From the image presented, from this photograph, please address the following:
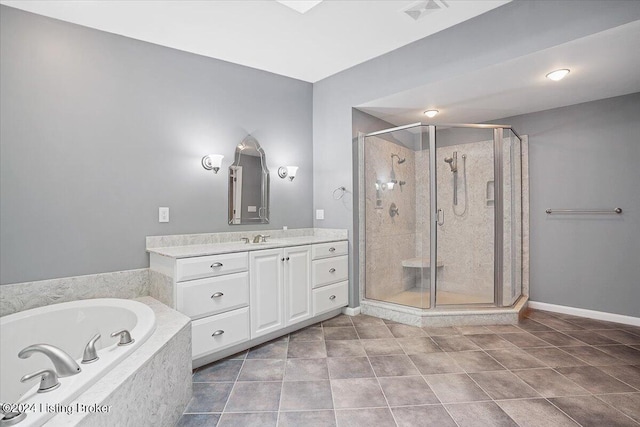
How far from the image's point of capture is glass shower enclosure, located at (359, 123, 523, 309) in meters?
2.99

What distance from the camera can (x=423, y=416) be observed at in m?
1.61

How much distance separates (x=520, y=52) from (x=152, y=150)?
2867 millimetres

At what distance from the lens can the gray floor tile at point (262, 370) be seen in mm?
2000

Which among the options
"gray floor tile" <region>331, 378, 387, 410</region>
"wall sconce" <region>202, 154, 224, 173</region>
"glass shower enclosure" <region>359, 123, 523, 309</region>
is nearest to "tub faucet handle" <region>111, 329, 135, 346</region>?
"gray floor tile" <region>331, 378, 387, 410</region>

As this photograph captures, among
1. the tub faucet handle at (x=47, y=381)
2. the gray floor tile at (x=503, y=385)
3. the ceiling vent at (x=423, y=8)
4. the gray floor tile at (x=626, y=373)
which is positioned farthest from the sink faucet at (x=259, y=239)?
the gray floor tile at (x=626, y=373)

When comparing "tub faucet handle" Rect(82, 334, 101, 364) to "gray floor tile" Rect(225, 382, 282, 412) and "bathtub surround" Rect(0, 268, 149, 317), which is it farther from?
"bathtub surround" Rect(0, 268, 149, 317)

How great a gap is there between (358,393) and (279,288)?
1.03 metres

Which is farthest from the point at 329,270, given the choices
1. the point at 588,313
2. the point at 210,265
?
the point at 588,313

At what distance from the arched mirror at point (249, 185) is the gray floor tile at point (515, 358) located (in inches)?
90.7

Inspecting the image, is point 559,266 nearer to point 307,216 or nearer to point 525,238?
point 525,238

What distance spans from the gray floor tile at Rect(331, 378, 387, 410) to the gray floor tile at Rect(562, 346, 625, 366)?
5.24 feet

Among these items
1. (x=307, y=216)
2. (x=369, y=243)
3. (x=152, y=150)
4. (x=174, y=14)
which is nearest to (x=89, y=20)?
(x=174, y=14)

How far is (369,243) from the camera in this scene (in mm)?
3314

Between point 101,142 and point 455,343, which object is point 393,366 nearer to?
point 455,343
